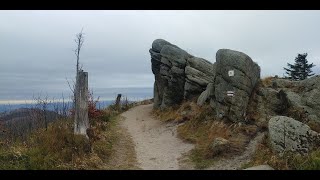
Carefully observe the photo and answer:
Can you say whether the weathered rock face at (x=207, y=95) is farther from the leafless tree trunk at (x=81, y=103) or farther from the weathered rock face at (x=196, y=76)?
the leafless tree trunk at (x=81, y=103)

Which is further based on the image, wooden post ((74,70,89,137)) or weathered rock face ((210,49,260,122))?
weathered rock face ((210,49,260,122))

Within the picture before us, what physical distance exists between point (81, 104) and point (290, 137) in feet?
27.5

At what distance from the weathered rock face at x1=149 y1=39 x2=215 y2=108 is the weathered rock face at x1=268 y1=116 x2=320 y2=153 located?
39.4ft

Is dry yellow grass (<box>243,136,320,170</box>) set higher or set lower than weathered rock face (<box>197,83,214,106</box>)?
lower

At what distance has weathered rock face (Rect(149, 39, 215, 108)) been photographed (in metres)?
26.1

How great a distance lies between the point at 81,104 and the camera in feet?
51.3

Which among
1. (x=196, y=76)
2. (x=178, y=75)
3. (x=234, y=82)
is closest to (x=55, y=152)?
(x=234, y=82)

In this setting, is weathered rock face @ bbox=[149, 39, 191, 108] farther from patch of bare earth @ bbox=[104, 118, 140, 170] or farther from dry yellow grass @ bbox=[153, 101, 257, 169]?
patch of bare earth @ bbox=[104, 118, 140, 170]

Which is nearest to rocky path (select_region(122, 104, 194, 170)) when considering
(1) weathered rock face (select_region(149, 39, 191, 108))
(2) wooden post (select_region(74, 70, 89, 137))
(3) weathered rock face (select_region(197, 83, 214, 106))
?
(3) weathered rock face (select_region(197, 83, 214, 106))

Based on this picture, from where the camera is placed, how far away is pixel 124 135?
825 inches

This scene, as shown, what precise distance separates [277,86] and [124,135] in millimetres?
→ 8868

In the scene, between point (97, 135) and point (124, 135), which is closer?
point (97, 135)
